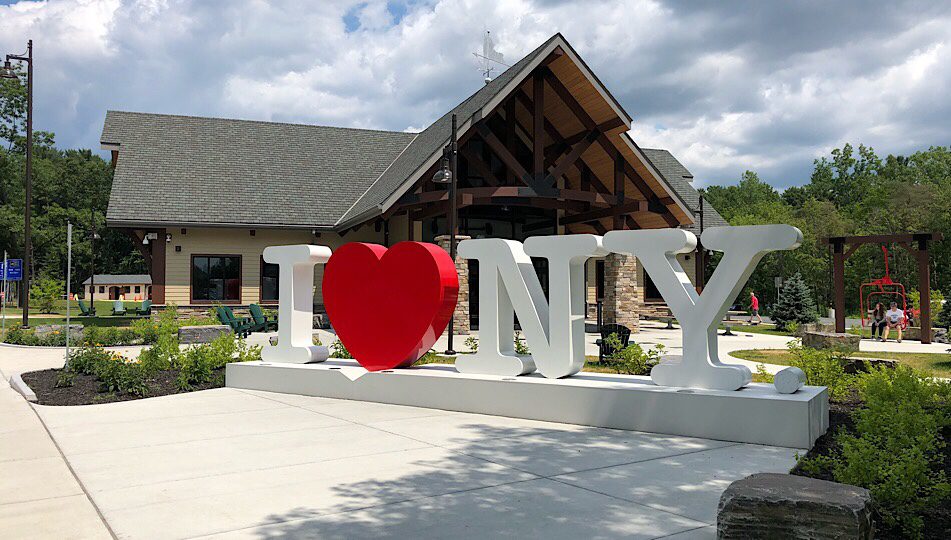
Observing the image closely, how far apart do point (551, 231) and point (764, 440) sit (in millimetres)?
18783

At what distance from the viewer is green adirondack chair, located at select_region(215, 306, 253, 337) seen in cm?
2089

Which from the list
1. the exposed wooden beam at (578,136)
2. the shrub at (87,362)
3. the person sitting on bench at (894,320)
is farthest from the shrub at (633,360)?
the person sitting on bench at (894,320)

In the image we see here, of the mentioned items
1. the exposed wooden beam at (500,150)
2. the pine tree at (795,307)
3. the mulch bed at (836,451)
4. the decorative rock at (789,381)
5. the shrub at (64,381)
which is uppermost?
the exposed wooden beam at (500,150)

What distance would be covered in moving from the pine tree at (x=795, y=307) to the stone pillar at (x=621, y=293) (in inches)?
256

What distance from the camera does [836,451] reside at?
6160 millimetres

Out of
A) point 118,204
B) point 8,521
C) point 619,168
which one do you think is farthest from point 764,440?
point 118,204

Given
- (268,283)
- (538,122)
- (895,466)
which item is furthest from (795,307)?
(895,466)

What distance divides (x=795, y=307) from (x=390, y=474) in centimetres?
2448

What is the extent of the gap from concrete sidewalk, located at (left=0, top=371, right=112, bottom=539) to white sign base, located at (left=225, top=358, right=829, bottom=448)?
12.1ft

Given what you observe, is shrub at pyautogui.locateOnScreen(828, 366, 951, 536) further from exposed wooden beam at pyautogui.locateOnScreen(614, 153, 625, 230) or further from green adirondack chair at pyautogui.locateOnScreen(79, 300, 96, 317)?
green adirondack chair at pyautogui.locateOnScreen(79, 300, 96, 317)

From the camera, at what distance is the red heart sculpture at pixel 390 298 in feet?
31.0

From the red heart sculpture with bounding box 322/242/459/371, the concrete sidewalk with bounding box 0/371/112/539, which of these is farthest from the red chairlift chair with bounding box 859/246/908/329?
the concrete sidewalk with bounding box 0/371/112/539

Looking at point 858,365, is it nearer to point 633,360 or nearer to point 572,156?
point 633,360

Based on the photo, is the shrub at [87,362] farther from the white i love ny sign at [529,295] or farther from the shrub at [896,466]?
the shrub at [896,466]
